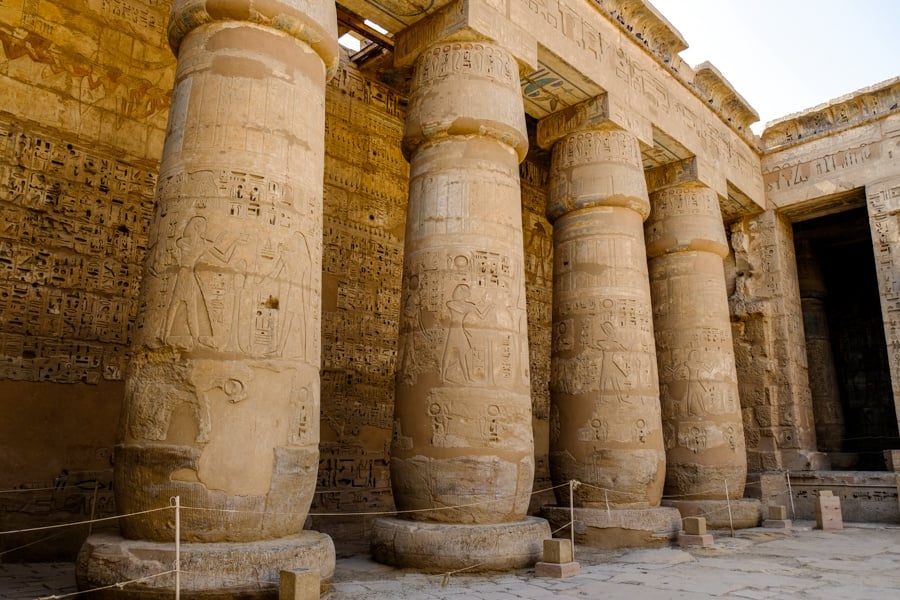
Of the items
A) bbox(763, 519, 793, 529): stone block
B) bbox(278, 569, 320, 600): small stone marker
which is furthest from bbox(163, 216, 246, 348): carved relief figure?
bbox(763, 519, 793, 529): stone block

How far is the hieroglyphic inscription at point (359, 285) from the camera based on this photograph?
8.28 meters

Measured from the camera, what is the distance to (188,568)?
11.9ft

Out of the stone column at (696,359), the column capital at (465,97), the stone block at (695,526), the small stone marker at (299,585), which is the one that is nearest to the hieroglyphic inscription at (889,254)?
the stone column at (696,359)

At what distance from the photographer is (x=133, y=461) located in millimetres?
3938

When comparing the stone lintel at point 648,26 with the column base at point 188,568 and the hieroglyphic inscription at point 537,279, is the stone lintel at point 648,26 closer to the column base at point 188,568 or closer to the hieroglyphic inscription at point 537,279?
the hieroglyphic inscription at point 537,279

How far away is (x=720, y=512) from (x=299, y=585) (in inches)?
273

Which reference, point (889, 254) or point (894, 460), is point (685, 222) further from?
point (894, 460)

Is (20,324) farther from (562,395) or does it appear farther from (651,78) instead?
(651,78)

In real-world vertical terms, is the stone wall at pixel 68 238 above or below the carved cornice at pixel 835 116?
below

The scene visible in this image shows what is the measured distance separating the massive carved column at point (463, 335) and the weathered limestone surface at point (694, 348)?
13.7 ft

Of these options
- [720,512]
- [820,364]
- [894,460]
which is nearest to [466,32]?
[720,512]

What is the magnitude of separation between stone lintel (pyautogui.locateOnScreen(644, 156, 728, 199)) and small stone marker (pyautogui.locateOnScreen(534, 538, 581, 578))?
6665 millimetres

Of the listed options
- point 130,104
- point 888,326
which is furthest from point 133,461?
point 888,326

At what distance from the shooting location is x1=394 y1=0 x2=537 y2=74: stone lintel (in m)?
6.66
